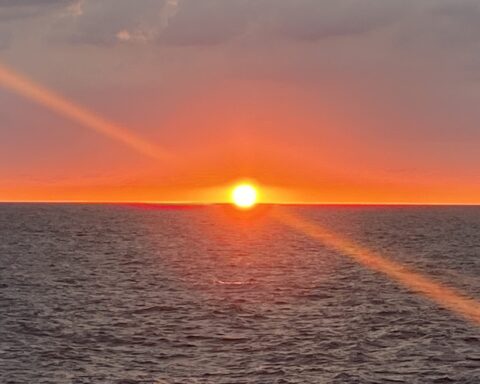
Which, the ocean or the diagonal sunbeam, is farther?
the diagonal sunbeam

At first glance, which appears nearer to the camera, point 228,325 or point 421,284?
point 228,325

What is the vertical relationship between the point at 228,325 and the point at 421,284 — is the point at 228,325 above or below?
below

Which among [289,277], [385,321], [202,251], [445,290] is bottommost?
[385,321]

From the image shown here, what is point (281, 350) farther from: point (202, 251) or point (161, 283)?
point (202, 251)

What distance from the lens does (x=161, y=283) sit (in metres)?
75.2

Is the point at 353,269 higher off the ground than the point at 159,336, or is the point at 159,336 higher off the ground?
the point at 353,269

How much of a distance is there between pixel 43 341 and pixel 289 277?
136 ft

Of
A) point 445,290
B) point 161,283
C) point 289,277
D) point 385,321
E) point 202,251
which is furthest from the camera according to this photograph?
point 202,251

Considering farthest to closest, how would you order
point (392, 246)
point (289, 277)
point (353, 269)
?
point (392, 246) < point (353, 269) < point (289, 277)

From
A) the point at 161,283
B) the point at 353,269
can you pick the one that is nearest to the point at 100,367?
the point at 161,283

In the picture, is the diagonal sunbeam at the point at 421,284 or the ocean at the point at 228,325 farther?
the diagonal sunbeam at the point at 421,284

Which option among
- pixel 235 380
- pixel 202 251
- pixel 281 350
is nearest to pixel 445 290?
pixel 281 350

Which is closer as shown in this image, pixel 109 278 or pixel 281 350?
pixel 281 350

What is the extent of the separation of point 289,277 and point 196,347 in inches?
1539
